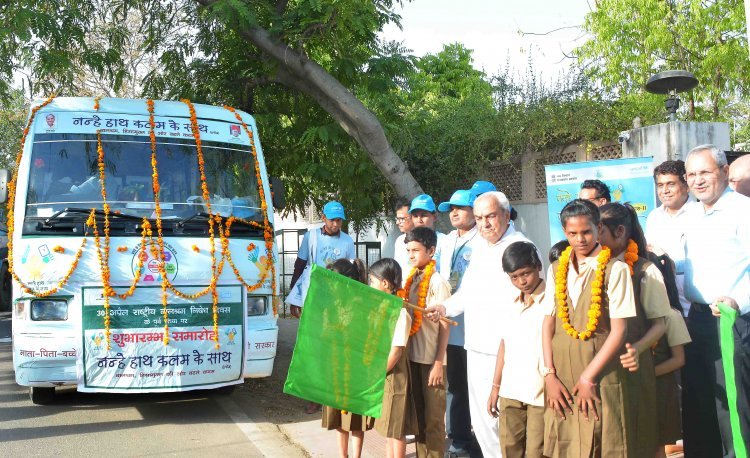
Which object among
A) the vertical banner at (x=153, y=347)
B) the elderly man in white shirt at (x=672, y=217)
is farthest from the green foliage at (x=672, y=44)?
the vertical banner at (x=153, y=347)

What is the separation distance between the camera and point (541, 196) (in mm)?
11734

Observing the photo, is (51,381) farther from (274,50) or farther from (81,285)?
(274,50)

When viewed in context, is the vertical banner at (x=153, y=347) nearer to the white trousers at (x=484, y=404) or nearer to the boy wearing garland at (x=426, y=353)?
the boy wearing garland at (x=426, y=353)

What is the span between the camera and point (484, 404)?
4.64 m

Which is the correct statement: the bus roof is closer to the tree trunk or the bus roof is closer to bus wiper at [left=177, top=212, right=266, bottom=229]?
bus wiper at [left=177, top=212, right=266, bottom=229]

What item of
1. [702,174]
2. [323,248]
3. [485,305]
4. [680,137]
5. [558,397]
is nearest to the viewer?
[558,397]

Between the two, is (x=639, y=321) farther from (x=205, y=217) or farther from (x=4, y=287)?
(x=4, y=287)

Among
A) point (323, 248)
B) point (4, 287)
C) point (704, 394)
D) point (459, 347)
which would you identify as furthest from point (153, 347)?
point (4, 287)

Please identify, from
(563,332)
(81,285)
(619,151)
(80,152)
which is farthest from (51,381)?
(619,151)

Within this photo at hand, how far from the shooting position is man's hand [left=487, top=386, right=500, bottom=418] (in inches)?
175

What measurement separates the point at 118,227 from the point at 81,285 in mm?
561

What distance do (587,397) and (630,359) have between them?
27 centimetres

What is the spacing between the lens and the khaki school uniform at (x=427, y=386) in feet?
15.5

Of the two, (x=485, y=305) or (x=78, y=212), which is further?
(x=78, y=212)
